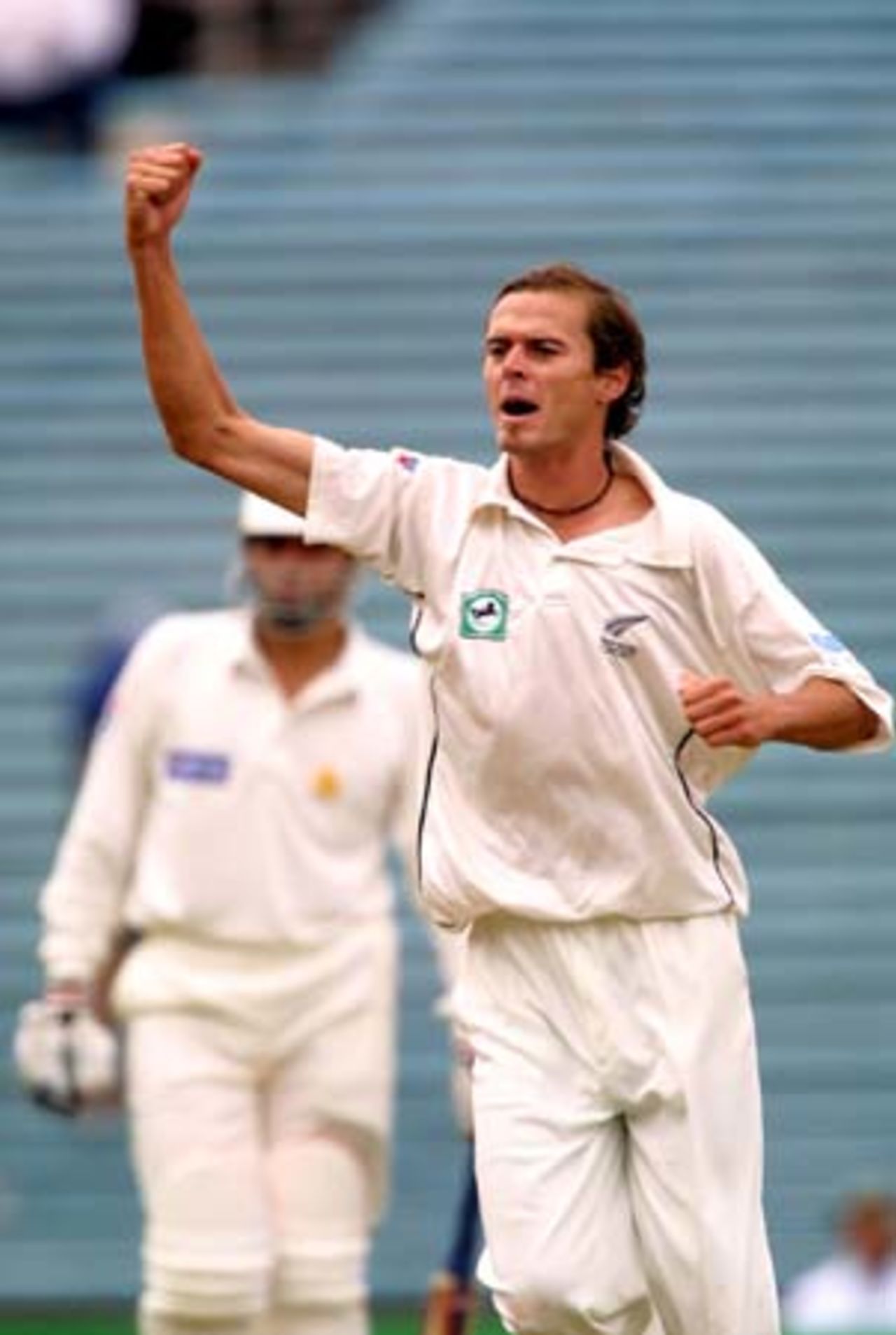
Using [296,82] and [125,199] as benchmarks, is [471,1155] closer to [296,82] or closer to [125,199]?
[125,199]

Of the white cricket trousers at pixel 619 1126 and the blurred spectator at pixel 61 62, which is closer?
the white cricket trousers at pixel 619 1126

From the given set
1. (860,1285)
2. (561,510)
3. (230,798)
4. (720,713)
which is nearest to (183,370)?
(561,510)

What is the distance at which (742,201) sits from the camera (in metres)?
15.6

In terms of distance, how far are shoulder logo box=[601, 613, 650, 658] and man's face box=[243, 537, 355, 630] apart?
2109 millimetres

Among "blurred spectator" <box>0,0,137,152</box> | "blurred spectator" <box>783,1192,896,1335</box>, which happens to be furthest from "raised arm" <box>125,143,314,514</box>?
"blurred spectator" <box>0,0,137,152</box>

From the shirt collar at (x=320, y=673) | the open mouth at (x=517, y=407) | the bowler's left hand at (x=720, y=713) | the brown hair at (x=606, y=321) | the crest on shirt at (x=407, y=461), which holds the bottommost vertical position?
the shirt collar at (x=320, y=673)

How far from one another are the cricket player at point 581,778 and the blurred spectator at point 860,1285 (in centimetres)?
543

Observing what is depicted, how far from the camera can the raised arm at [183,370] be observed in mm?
6734

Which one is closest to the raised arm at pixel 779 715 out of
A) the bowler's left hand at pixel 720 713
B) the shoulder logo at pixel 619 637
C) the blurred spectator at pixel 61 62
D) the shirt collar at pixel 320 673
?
the bowler's left hand at pixel 720 713

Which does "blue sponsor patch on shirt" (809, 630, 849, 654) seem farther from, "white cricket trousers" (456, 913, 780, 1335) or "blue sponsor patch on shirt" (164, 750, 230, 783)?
"blue sponsor patch on shirt" (164, 750, 230, 783)

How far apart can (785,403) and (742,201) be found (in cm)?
75

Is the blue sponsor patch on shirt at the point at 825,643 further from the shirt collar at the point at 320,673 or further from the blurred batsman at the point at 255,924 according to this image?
the shirt collar at the point at 320,673

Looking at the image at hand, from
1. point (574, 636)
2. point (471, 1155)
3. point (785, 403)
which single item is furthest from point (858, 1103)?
point (574, 636)

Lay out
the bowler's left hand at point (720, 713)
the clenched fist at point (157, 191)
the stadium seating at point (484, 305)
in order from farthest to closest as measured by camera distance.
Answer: the stadium seating at point (484, 305), the clenched fist at point (157, 191), the bowler's left hand at point (720, 713)
